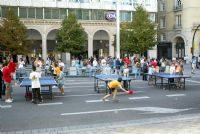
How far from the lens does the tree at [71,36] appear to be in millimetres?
54000

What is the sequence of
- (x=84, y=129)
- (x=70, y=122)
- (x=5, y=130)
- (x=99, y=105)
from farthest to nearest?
(x=99, y=105) → (x=70, y=122) → (x=5, y=130) → (x=84, y=129)

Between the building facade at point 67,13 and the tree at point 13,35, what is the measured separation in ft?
16.8

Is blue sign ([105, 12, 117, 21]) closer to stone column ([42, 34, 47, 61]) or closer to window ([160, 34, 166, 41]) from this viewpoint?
stone column ([42, 34, 47, 61])

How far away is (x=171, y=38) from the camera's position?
Answer: 68.4 meters

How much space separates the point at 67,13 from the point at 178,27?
2003 cm

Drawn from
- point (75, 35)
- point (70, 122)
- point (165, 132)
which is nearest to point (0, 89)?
point (70, 122)

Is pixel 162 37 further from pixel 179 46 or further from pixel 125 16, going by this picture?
pixel 125 16

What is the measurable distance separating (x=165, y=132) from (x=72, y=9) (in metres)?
50.2

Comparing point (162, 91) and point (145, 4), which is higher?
point (145, 4)

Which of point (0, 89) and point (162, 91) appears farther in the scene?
point (162, 91)

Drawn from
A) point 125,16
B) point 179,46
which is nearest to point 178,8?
point 179,46

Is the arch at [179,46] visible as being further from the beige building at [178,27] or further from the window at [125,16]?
the window at [125,16]

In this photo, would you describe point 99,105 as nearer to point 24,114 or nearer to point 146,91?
point 24,114

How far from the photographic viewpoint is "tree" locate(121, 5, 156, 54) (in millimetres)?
55469
